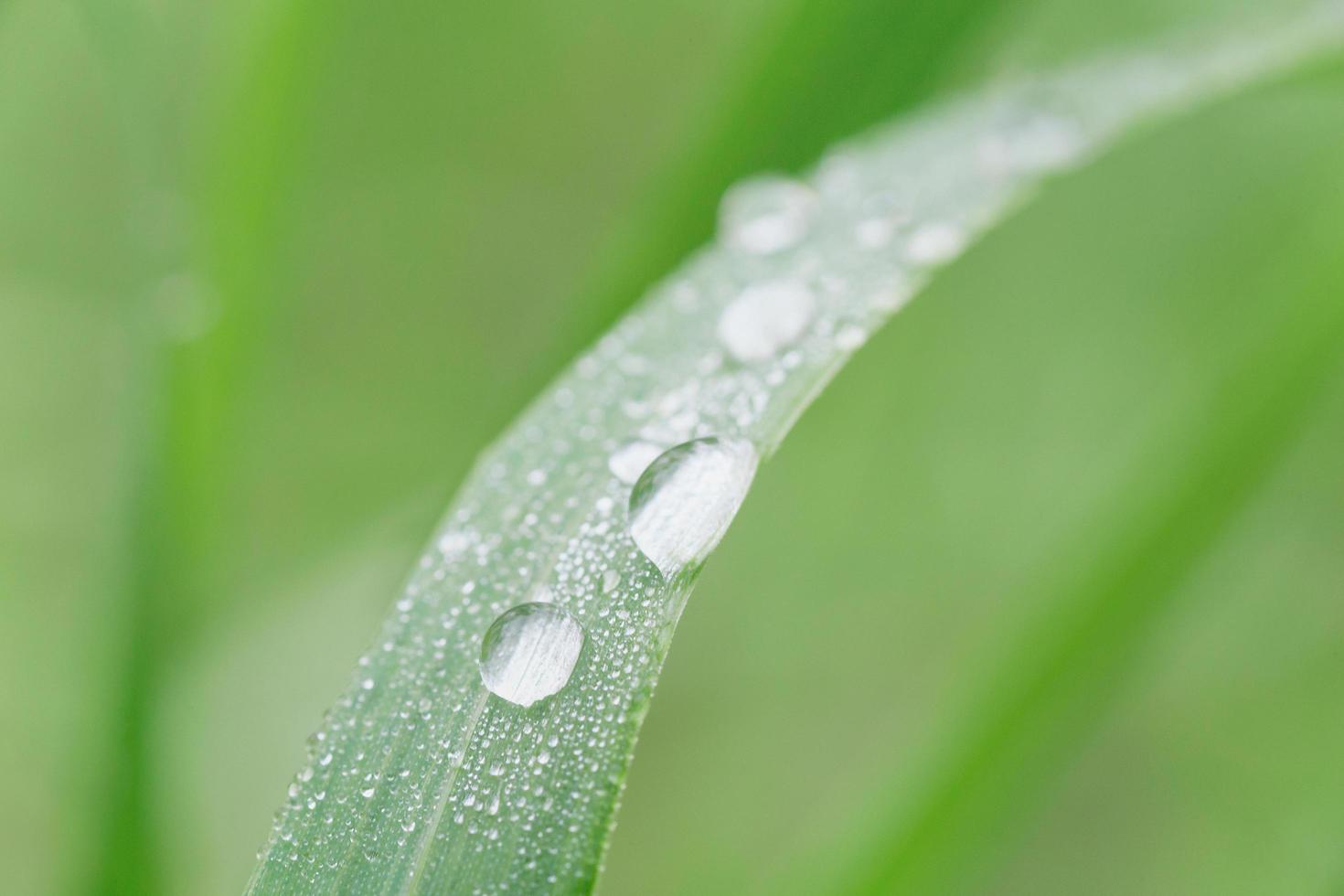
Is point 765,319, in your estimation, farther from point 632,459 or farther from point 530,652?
point 530,652

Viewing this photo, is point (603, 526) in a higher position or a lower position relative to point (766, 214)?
lower

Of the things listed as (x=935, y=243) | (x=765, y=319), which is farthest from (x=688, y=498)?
(x=935, y=243)

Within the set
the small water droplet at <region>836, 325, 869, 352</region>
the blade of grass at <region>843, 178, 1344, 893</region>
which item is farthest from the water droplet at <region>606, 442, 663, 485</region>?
the blade of grass at <region>843, 178, 1344, 893</region>

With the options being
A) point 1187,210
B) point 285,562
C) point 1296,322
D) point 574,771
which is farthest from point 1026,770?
point 1187,210

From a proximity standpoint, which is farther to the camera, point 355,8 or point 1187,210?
point 355,8

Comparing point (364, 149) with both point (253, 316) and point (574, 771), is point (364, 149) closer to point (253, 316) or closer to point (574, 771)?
point (253, 316)

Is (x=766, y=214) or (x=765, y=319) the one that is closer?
(x=765, y=319)
